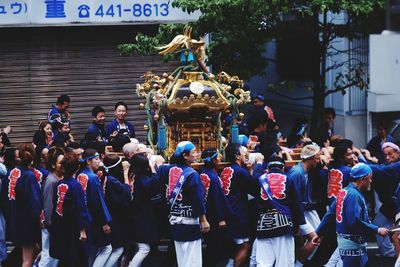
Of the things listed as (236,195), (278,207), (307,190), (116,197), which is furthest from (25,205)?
(307,190)

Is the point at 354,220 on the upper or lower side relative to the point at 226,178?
lower

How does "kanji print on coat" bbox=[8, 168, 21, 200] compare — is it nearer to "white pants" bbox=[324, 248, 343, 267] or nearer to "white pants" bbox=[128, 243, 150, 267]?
"white pants" bbox=[128, 243, 150, 267]

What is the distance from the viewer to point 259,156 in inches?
495

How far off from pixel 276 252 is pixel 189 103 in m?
2.64

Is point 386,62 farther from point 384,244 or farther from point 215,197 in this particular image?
point 384,244

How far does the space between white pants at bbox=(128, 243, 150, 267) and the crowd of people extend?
0.06 feet

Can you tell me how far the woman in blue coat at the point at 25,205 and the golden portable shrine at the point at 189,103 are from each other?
6.78 ft

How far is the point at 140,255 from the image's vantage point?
39.9ft

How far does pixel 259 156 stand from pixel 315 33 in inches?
231

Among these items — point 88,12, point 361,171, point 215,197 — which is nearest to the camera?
point 361,171

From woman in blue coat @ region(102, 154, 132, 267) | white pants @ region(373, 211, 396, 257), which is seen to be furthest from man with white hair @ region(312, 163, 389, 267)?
woman in blue coat @ region(102, 154, 132, 267)

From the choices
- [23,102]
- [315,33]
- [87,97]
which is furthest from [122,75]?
[315,33]

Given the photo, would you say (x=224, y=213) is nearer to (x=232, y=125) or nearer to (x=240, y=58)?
(x=232, y=125)

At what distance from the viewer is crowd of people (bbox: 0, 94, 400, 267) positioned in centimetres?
1152
